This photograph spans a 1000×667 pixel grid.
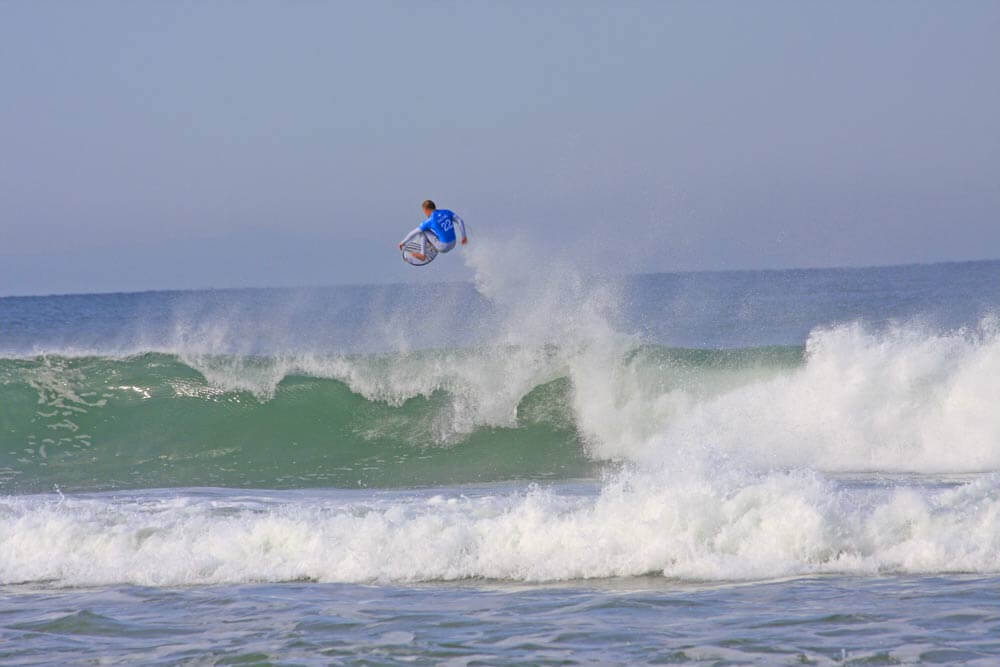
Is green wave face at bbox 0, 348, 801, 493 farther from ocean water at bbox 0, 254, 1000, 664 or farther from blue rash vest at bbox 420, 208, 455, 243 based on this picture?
blue rash vest at bbox 420, 208, 455, 243

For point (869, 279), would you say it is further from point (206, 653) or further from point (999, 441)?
point (206, 653)

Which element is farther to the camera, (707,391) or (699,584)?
(707,391)

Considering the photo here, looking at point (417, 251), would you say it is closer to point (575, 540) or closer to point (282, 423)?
point (575, 540)

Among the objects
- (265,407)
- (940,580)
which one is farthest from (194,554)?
(265,407)

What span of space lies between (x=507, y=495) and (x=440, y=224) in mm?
3456

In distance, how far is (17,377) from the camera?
66.0ft

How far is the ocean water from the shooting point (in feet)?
24.5

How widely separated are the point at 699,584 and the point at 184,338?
1462cm

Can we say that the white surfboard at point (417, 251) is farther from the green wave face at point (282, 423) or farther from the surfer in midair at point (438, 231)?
the green wave face at point (282, 423)

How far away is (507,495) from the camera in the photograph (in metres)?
12.6

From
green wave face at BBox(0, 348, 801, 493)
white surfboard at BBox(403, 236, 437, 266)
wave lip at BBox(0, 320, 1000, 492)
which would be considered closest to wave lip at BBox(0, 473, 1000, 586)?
white surfboard at BBox(403, 236, 437, 266)

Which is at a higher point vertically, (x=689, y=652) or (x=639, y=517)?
(x=639, y=517)

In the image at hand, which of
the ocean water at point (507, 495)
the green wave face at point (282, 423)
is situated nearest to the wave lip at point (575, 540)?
the ocean water at point (507, 495)

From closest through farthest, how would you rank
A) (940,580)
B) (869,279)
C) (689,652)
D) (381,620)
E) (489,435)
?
(689,652), (381,620), (940,580), (489,435), (869,279)
